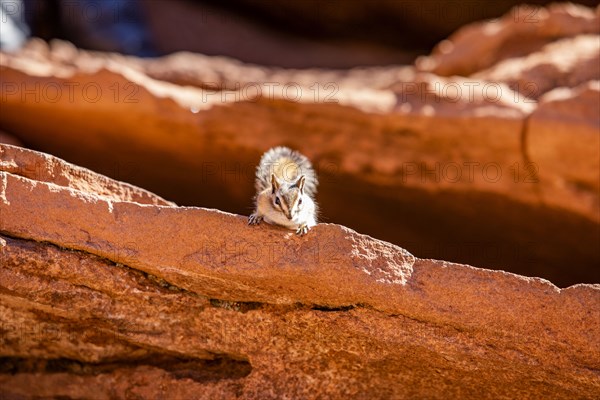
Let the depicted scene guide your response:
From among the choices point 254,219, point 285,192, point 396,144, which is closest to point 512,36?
point 396,144

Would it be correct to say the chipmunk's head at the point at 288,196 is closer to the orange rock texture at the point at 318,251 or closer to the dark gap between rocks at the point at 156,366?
the orange rock texture at the point at 318,251

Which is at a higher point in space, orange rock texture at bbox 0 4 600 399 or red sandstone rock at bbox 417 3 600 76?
red sandstone rock at bbox 417 3 600 76

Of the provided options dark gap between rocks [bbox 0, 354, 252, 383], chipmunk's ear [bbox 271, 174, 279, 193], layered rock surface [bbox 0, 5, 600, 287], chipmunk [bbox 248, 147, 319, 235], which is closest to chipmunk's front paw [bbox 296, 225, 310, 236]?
chipmunk [bbox 248, 147, 319, 235]

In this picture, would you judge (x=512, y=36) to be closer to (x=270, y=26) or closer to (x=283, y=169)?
(x=283, y=169)

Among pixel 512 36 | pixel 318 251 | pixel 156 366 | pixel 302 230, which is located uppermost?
pixel 512 36

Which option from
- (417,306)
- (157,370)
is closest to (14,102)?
(157,370)

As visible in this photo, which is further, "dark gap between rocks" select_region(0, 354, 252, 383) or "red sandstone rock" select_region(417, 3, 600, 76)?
"red sandstone rock" select_region(417, 3, 600, 76)

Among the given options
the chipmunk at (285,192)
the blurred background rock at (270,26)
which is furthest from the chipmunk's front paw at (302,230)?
the blurred background rock at (270,26)

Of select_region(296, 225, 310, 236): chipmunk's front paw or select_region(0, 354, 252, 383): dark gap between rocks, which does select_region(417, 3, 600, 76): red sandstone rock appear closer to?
select_region(296, 225, 310, 236): chipmunk's front paw
